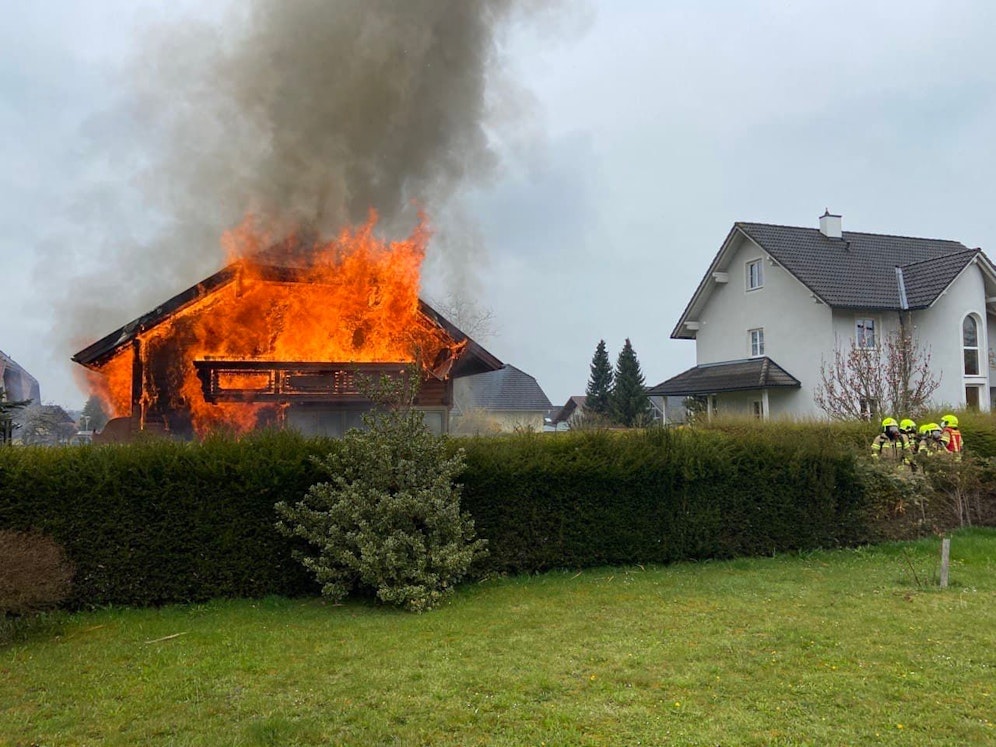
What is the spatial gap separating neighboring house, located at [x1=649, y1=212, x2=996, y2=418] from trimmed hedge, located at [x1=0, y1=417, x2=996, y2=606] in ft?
47.2

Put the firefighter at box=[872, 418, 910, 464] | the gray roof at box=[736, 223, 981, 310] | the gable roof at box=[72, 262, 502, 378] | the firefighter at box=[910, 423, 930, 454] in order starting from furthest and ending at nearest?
the gray roof at box=[736, 223, 981, 310] → the gable roof at box=[72, 262, 502, 378] → the firefighter at box=[910, 423, 930, 454] → the firefighter at box=[872, 418, 910, 464]

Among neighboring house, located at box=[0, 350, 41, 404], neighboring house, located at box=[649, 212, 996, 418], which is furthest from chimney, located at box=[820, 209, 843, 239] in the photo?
neighboring house, located at box=[0, 350, 41, 404]

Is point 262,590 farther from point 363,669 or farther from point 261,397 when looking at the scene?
point 261,397

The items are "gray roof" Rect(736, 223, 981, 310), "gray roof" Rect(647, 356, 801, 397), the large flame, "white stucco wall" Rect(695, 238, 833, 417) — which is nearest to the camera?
the large flame

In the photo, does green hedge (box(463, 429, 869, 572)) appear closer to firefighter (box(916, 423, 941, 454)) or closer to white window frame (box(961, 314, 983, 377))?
firefighter (box(916, 423, 941, 454))

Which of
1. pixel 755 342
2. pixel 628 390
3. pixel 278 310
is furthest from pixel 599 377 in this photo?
pixel 278 310

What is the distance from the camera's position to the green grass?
4023 millimetres

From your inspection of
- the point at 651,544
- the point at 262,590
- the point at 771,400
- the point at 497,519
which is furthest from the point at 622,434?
the point at 771,400

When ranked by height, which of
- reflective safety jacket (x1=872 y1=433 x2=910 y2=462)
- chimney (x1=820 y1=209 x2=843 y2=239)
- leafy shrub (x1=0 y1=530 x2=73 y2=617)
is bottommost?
leafy shrub (x1=0 y1=530 x2=73 y2=617)

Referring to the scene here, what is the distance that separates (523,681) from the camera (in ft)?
15.6

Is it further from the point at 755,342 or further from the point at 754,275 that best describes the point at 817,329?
the point at 754,275

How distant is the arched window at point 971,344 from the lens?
25.4m

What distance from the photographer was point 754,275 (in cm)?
2706

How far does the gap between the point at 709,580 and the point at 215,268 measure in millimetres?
10831
